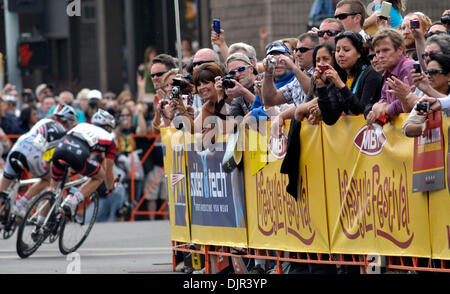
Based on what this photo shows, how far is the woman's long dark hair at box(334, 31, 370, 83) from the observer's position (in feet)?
29.7

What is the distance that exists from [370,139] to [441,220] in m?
1.07

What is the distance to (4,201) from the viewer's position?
1638cm

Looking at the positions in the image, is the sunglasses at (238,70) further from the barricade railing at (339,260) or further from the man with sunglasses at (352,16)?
→ the barricade railing at (339,260)

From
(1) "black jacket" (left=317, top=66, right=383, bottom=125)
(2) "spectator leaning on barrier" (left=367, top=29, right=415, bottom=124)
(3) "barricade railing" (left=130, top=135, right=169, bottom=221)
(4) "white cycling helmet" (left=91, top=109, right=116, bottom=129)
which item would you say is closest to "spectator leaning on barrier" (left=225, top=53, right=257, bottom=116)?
(1) "black jacket" (left=317, top=66, right=383, bottom=125)

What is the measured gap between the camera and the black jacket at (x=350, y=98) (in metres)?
8.78

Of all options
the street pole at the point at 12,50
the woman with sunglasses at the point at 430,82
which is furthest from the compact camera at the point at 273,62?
the street pole at the point at 12,50

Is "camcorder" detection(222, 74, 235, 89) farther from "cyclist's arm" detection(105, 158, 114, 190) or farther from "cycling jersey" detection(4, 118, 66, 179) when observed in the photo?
"cycling jersey" detection(4, 118, 66, 179)

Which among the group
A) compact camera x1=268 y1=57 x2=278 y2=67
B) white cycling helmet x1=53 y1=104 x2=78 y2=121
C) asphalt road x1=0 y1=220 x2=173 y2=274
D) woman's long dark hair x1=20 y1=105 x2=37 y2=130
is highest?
compact camera x1=268 y1=57 x2=278 y2=67

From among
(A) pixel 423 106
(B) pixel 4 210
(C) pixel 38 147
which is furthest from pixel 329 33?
(B) pixel 4 210

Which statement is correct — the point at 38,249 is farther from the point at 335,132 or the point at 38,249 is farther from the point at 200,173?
the point at 335,132

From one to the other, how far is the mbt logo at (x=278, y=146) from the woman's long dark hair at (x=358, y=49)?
99 cm

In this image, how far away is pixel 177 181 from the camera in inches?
478

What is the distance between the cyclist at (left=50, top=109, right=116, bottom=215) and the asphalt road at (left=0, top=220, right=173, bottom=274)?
31.1 inches
